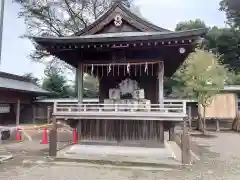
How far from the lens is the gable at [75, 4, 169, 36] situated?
11.9 meters

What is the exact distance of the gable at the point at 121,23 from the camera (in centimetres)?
1191

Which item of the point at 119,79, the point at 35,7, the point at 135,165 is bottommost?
the point at 135,165

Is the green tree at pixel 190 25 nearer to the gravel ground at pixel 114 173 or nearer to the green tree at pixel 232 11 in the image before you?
the green tree at pixel 232 11

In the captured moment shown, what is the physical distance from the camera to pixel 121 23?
12.2 m

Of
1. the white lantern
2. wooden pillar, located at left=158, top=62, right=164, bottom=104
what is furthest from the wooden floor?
the white lantern

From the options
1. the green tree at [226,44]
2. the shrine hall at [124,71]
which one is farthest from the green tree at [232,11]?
the shrine hall at [124,71]

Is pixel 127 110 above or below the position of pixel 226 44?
below

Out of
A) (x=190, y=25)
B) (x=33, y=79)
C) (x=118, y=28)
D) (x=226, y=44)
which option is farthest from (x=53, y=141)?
(x=190, y=25)

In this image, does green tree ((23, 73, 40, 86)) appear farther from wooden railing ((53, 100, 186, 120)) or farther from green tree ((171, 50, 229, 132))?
wooden railing ((53, 100, 186, 120))

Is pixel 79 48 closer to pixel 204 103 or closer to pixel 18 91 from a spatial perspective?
pixel 204 103

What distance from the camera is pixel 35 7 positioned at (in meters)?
32.5

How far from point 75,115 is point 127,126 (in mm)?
2312

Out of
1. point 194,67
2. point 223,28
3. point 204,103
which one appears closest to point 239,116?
point 204,103

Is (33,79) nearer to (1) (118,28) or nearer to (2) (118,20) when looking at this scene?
(1) (118,28)
